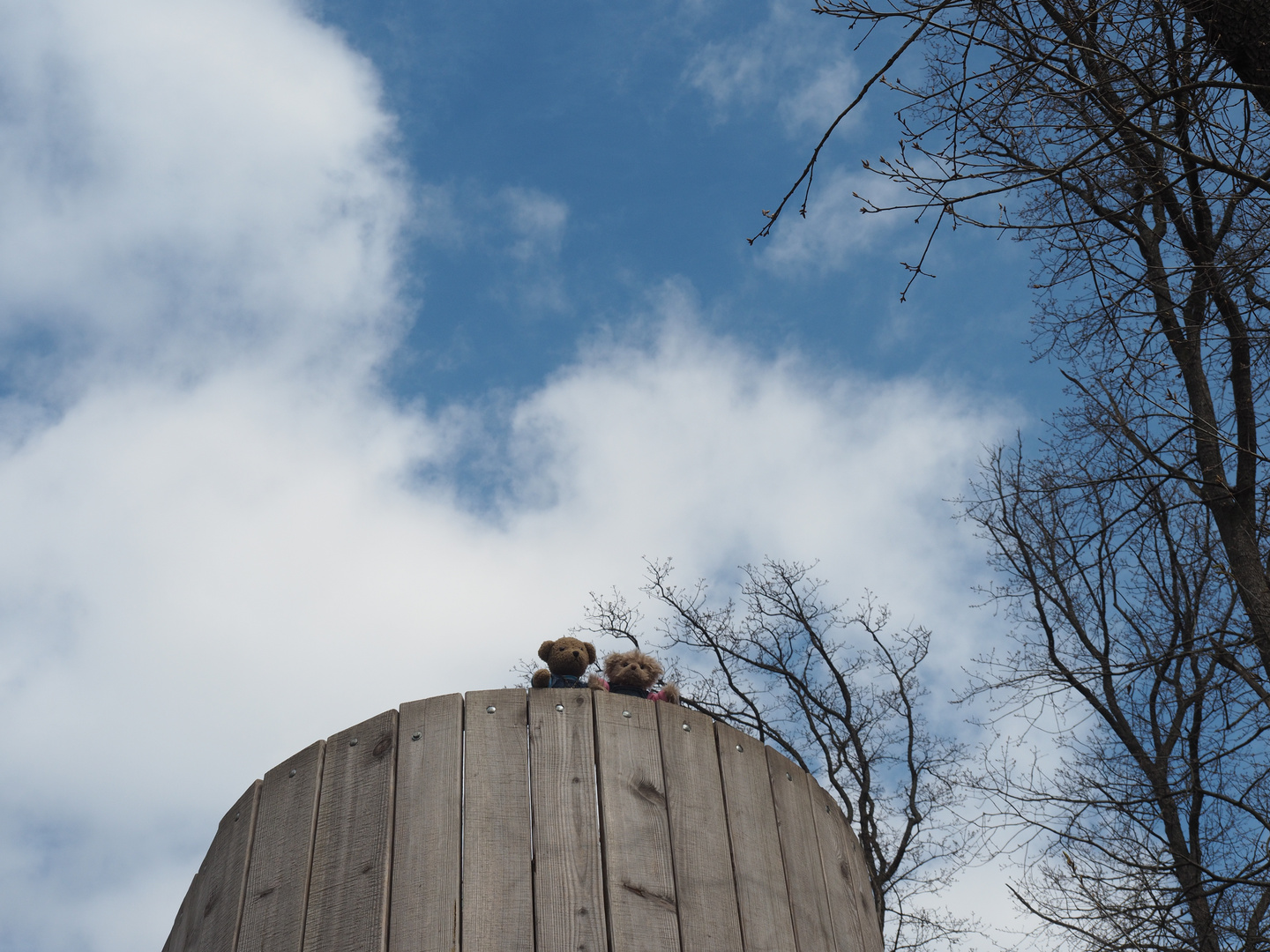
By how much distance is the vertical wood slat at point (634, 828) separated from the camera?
273cm

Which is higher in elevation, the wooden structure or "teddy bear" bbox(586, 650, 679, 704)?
"teddy bear" bbox(586, 650, 679, 704)

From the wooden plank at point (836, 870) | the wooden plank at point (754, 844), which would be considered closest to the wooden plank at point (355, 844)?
the wooden plank at point (754, 844)

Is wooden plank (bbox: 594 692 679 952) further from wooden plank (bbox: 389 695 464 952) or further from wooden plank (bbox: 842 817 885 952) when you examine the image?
wooden plank (bbox: 842 817 885 952)

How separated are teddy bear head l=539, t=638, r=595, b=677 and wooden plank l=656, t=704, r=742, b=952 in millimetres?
2089

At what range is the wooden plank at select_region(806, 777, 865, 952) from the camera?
3.27 metres

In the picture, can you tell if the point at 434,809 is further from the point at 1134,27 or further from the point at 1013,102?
the point at 1134,27

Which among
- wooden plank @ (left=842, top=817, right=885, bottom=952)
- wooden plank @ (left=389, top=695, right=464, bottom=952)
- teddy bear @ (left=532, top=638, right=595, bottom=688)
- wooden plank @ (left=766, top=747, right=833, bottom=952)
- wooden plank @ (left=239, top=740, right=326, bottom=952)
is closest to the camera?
wooden plank @ (left=389, top=695, right=464, bottom=952)

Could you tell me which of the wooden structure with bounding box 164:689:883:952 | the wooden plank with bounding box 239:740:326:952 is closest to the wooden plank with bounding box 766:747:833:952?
the wooden structure with bounding box 164:689:883:952

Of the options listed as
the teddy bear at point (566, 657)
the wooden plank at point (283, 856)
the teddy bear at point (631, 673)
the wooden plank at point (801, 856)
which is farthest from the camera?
the teddy bear at point (631, 673)

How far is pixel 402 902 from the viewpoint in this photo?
2684mm

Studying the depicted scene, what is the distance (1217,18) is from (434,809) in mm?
3596

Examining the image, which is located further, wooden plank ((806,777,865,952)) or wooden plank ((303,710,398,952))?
wooden plank ((806,777,865,952))

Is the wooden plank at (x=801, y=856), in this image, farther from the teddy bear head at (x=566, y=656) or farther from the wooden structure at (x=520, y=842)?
the teddy bear head at (x=566, y=656)

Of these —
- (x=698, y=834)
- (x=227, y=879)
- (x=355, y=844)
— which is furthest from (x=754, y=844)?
(x=227, y=879)
